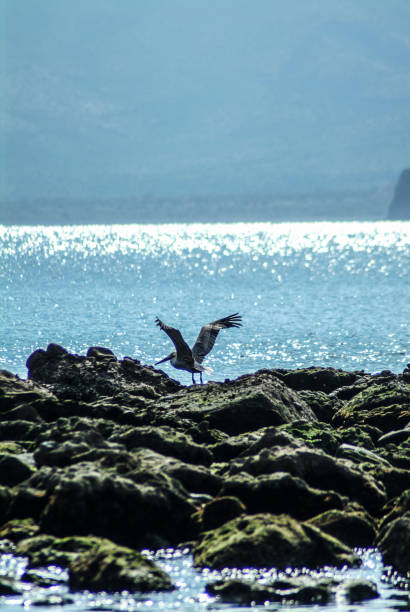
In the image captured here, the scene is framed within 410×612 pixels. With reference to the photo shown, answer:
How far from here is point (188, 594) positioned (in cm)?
→ 1036

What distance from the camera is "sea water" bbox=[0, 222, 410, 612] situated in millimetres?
11039

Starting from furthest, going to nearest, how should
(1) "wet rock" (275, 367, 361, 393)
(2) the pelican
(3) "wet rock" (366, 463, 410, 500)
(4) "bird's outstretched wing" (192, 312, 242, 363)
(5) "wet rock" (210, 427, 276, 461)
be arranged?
(1) "wet rock" (275, 367, 361, 393), (4) "bird's outstretched wing" (192, 312, 242, 363), (2) the pelican, (5) "wet rock" (210, 427, 276, 461), (3) "wet rock" (366, 463, 410, 500)

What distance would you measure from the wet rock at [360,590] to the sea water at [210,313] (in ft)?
0.36

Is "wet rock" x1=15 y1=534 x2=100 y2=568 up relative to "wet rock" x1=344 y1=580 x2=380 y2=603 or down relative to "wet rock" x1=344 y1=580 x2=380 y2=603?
up

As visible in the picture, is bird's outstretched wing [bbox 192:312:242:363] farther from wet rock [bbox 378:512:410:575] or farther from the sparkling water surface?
the sparkling water surface

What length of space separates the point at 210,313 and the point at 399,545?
51.9m

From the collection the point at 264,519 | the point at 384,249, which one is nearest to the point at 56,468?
the point at 264,519

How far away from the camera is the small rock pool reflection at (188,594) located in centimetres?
998

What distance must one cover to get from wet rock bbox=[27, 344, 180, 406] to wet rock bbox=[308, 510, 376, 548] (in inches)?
285

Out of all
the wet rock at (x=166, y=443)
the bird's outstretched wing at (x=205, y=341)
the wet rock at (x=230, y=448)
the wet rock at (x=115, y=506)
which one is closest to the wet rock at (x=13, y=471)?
the wet rock at (x=115, y=506)

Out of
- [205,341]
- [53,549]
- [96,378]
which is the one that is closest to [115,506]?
[53,549]

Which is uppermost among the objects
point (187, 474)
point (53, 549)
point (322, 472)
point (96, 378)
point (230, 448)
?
point (96, 378)

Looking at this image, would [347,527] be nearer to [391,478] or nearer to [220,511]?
[220,511]

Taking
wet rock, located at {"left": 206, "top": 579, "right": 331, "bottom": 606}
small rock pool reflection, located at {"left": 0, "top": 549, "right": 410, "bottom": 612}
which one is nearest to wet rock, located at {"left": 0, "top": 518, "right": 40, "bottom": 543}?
small rock pool reflection, located at {"left": 0, "top": 549, "right": 410, "bottom": 612}
